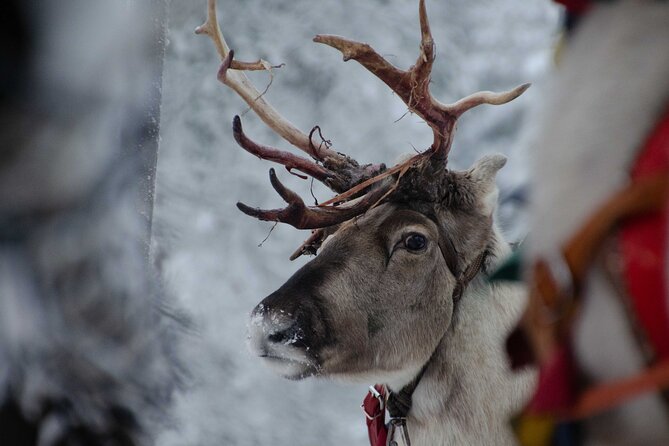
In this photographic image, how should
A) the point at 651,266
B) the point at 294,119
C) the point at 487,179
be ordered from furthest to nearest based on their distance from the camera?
the point at 294,119
the point at 487,179
the point at 651,266

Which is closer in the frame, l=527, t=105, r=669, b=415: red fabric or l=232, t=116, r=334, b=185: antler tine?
l=527, t=105, r=669, b=415: red fabric

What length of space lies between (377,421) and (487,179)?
0.56m

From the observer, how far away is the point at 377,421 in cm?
157

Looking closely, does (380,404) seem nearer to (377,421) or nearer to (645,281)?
(377,421)

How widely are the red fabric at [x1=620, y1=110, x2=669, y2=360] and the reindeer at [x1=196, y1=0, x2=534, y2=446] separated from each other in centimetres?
92

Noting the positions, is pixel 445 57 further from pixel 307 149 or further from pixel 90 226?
pixel 90 226

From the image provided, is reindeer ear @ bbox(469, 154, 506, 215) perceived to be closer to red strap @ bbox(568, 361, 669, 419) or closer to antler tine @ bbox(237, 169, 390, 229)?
antler tine @ bbox(237, 169, 390, 229)

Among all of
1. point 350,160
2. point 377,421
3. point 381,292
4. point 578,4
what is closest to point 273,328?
point 381,292

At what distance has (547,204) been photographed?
60 centimetres

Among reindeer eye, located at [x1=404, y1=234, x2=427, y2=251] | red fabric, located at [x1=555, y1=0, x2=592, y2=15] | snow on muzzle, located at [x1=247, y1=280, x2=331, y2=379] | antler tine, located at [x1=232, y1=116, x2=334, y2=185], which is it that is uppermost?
antler tine, located at [x1=232, y1=116, x2=334, y2=185]

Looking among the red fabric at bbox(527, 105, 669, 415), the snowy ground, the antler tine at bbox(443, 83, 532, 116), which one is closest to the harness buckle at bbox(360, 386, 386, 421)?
the antler tine at bbox(443, 83, 532, 116)

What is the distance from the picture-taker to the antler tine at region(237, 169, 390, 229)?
58.0 inches

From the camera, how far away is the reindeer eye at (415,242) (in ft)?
5.04

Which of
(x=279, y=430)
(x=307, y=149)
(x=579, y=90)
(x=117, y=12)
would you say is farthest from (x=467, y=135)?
(x=579, y=90)
